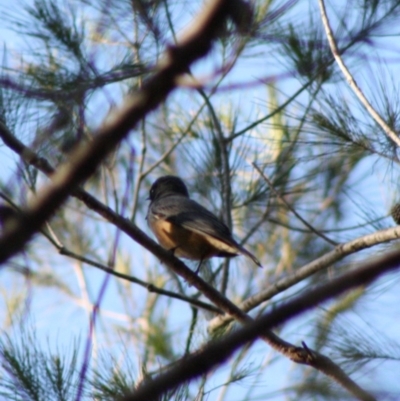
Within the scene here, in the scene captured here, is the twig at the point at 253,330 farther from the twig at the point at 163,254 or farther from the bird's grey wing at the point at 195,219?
the bird's grey wing at the point at 195,219

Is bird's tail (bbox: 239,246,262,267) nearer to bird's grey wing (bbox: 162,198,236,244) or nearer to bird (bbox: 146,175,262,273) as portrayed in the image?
bird (bbox: 146,175,262,273)

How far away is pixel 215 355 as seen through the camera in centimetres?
68

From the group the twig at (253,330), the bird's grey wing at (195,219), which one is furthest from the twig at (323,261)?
the twig at (253,330)

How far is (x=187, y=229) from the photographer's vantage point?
4172 millimetres

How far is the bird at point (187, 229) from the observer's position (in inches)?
152

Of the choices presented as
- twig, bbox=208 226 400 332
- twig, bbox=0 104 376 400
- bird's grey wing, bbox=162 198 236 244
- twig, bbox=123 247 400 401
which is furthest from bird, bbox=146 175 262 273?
twig, bbox=123 247 400 401

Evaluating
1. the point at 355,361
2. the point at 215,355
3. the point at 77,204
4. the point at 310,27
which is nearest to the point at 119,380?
the point at 355,361

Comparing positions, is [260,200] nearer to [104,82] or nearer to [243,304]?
[243,304]

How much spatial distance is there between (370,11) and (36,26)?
5.32 feet

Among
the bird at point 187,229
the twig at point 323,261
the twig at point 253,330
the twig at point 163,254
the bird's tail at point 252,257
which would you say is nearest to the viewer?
the twig at point 253,330

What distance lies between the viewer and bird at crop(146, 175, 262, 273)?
3873 millimetres

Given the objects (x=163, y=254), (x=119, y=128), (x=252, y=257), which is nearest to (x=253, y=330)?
(x=119, y=128)

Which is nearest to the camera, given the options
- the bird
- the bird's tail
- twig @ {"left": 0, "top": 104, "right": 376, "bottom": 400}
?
twig @ {"left": 0, "top": 104, "right": 376, "bottom": 400}

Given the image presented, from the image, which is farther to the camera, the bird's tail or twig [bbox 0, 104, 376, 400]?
the bird's tail
